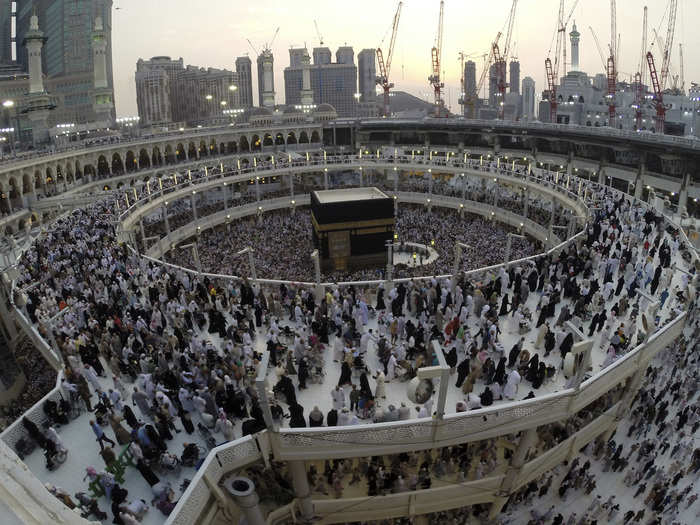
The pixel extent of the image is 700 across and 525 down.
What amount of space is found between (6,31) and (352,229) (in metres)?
141

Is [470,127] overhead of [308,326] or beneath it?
overhead

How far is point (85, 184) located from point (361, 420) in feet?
142

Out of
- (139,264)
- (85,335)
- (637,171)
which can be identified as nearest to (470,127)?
(637,171)

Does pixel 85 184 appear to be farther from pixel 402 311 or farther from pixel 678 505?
pixel 678 505

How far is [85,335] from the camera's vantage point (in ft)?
44.6

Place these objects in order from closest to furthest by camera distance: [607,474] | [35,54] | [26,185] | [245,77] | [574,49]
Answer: [607,474] < [26,185] < [35,54] < [574,49] < [245,77]

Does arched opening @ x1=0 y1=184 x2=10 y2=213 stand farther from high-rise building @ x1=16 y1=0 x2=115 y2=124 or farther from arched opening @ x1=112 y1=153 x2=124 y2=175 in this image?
high-rise building @ x1=16 y1=0 x2=115 y2=124

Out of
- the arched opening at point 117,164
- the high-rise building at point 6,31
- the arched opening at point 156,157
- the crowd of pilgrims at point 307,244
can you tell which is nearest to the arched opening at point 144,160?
the arched opening at point 156,157

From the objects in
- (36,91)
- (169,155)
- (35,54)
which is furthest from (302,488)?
(35,54)

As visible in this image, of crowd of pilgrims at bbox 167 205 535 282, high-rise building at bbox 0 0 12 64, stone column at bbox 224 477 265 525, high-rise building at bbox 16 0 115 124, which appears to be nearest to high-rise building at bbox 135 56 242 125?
high-rise building at bbox 16 0 115 124

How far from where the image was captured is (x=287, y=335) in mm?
14102

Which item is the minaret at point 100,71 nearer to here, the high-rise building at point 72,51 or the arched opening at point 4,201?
the arched opening at point 4,201

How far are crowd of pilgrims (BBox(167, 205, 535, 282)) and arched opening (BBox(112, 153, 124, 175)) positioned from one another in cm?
1751

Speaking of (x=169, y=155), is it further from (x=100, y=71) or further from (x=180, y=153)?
A: (x=100, y=71)
